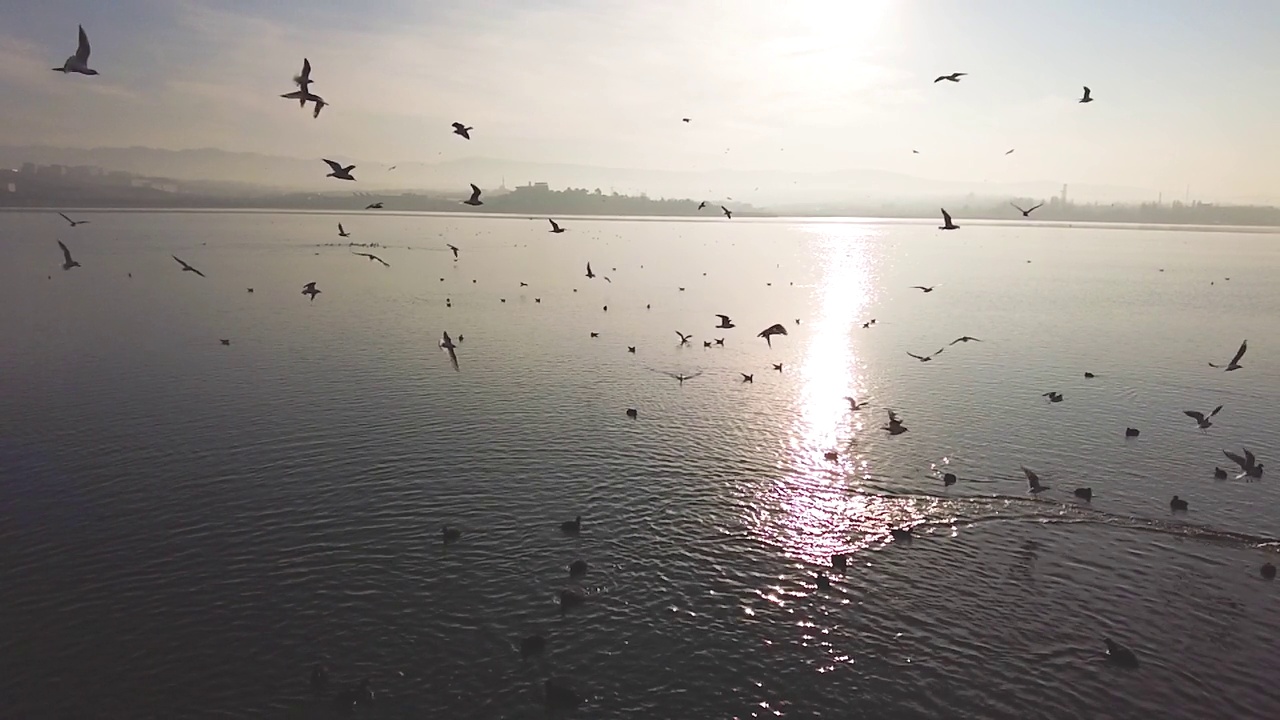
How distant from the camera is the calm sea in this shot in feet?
62.0

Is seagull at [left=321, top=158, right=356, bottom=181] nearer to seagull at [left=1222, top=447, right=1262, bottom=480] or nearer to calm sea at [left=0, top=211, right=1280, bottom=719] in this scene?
calm sea at [left=0, top=211, right=1280, bottom=719]

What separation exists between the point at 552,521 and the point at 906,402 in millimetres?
26146

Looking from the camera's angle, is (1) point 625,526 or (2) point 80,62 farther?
(1) point 625,526

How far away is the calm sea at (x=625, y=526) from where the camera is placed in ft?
62.0

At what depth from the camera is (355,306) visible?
76.4 meters

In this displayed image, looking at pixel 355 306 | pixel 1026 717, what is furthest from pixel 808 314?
pixel 1026 717

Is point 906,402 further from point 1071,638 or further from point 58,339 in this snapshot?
point 58,339

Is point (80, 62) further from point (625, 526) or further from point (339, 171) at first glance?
point (625, 526)

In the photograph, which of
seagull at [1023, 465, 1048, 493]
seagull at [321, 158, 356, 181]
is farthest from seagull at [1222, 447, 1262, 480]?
seagull at [321, 158, 356, 181]

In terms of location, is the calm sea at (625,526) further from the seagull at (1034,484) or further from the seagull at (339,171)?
the seagull at (339,171)

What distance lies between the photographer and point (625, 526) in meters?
27.0

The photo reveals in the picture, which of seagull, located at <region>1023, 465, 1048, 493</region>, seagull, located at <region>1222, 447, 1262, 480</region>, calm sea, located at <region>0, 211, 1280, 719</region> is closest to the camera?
calm sea, located at <region>0, 211, 1280, 719</region>

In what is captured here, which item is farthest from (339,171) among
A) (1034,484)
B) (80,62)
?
(1034,484)

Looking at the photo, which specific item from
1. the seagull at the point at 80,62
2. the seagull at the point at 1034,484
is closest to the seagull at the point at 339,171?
the seagull at the point at 80,62
